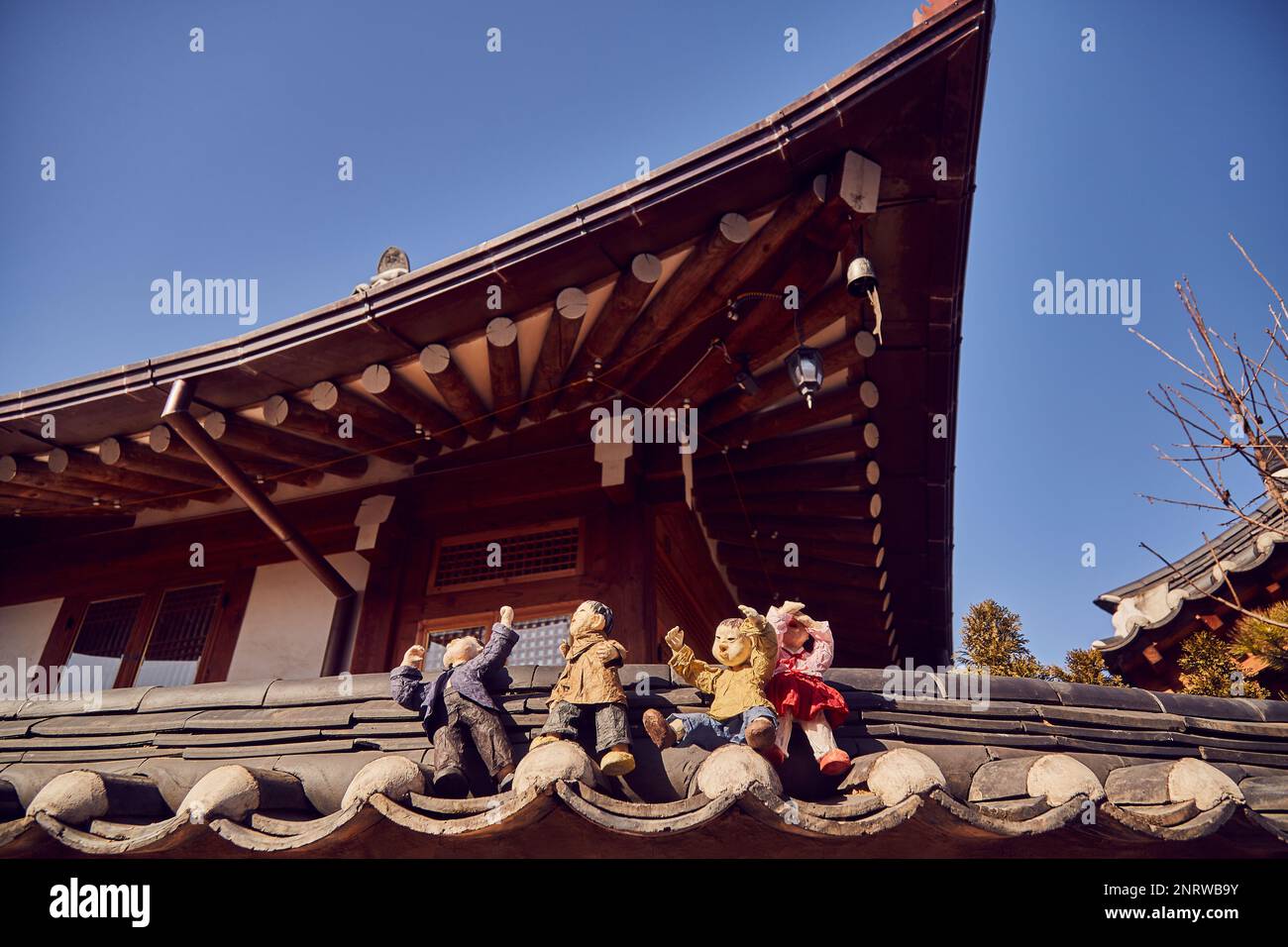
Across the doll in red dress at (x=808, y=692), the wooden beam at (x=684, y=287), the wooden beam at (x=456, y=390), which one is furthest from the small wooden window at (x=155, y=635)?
the doll in red dress at (x=808, y=692)

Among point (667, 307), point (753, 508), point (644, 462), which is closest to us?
point (667, 307)

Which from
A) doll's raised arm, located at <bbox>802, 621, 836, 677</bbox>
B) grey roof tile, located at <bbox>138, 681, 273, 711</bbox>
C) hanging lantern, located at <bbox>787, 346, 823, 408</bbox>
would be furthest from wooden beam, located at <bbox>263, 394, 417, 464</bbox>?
doll's raised arm, located at <bbox>802, 621, 836, 677</bbox>

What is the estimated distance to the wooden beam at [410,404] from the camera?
649cm

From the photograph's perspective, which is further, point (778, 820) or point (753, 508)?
point (753, 508)

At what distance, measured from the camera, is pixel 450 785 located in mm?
4156

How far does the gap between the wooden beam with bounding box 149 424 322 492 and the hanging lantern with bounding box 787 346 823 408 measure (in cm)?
425

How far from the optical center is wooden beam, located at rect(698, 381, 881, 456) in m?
7.32

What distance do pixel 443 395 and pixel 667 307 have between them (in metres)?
1.84

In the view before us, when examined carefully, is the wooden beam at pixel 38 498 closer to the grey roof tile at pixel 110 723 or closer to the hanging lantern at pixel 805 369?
the grey roof tile at pixel 110 723

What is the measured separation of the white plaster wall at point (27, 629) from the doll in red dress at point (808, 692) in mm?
7807

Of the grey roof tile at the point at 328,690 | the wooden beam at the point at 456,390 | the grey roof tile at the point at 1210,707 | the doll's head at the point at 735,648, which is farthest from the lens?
the wooden beam at the point at 456,390
